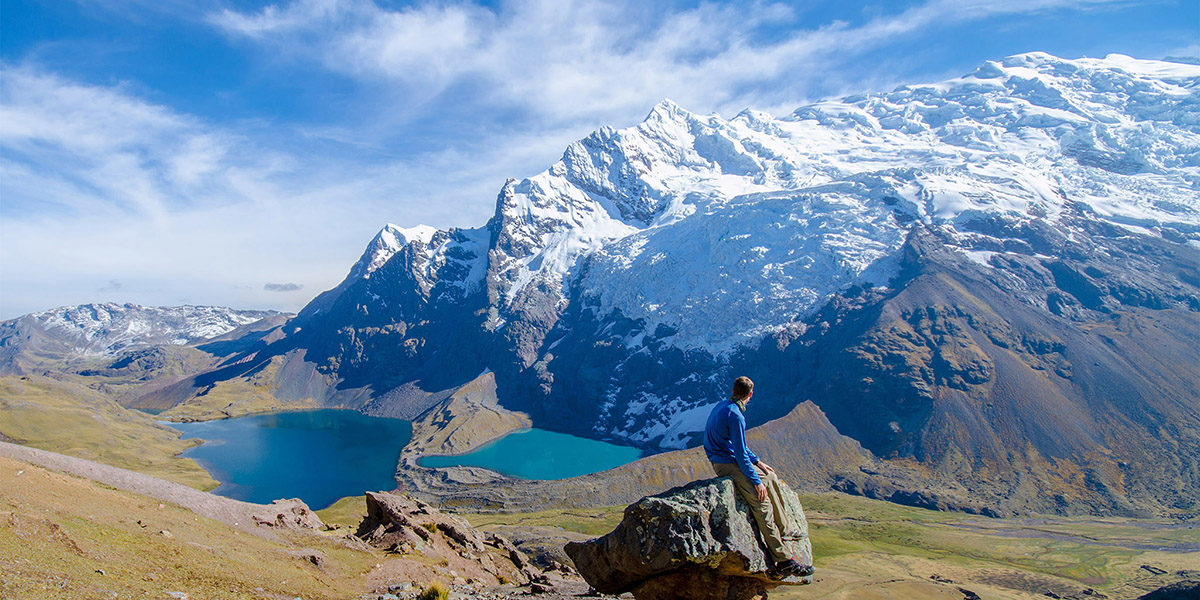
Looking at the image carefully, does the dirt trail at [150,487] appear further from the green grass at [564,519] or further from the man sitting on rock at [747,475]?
the green grass at [564,519]

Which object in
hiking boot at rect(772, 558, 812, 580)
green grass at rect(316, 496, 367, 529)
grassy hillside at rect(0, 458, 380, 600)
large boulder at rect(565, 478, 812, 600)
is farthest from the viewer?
green grass at rect(316, 496, 367, 529)

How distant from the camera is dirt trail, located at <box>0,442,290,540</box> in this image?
2606 cm

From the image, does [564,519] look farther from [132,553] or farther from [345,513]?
[132,553]

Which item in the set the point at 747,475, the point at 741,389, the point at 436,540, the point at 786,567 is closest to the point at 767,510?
the point at 747,475

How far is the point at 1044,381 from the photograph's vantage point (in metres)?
177

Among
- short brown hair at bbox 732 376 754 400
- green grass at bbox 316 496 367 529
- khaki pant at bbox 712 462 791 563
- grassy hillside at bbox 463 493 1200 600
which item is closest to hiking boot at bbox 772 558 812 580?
khaki pant at bbox 712 462 791 563

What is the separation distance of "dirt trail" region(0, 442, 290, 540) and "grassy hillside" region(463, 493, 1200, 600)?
71645mm

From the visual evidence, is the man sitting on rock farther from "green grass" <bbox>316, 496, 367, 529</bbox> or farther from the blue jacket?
"green grass" <bbox>316, 496, 367, 529</bbox>

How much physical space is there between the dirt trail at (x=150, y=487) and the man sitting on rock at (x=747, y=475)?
21.8 meters

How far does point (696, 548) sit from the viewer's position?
16781 millimetres

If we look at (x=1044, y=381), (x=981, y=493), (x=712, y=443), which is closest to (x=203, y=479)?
(x=712, y=443)

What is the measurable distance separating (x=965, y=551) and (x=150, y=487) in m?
136

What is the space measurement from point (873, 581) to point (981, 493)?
82.2 meters

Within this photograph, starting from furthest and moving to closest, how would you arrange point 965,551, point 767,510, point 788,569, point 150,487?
1. point 965,551
2. point 150,487
3. point 788,569
4. point 767,510
